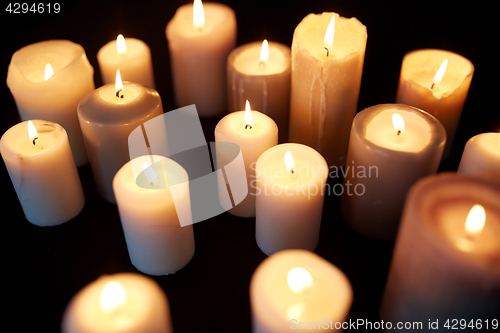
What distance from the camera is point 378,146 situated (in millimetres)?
818

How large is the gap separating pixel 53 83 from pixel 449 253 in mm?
866

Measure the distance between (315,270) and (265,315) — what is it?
102mm

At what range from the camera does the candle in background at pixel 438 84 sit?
3.28ft

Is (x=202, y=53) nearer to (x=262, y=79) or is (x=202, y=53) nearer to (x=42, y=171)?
(x=262, y=79)

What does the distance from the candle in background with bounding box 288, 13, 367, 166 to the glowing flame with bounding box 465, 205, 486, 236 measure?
0.43 meters

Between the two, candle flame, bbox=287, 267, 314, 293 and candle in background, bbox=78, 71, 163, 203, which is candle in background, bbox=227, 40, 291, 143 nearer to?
candle in background, bbox=78, 71, 163, 203

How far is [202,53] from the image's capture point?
1150mm

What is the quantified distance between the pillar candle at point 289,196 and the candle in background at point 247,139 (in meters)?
0.04

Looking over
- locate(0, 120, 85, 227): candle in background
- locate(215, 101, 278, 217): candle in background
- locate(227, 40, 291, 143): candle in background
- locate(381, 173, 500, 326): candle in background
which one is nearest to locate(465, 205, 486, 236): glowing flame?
locate(381, 173, 500, 326): candle in background

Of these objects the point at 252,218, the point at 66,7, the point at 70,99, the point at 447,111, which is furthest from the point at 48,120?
the point at 447,111

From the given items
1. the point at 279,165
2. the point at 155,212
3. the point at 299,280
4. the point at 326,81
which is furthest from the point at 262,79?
the point at 299,280

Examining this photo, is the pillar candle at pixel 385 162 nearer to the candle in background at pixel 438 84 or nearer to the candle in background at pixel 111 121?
the candle in background at pixel 438 84

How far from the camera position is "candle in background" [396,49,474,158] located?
39.4 inches

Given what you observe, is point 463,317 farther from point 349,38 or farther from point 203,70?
point 203,70
